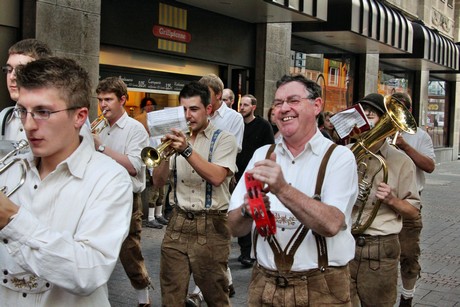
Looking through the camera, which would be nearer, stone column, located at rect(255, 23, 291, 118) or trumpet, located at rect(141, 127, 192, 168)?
trumpet, located at rect(141, 127, 192, 168)

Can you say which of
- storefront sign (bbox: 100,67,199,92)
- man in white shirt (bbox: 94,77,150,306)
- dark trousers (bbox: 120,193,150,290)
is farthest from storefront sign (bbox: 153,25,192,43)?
dark trousers (bbox: 120,193,150,290)

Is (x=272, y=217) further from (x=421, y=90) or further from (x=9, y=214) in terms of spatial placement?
(x=421, y=90)

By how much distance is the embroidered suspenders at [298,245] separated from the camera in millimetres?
3365

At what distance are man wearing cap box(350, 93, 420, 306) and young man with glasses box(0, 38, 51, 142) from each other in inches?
96.1

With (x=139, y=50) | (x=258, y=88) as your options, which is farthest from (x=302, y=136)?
(x=258, y=88)

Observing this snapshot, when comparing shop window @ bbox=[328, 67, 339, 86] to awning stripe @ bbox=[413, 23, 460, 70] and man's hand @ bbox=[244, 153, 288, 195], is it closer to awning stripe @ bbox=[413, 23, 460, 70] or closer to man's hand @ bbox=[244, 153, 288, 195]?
awning stripe @ bbox=[413, 23, 460, 70]

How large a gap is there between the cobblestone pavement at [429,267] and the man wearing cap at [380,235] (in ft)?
6.06

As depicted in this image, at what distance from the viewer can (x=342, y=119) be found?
16.0ft

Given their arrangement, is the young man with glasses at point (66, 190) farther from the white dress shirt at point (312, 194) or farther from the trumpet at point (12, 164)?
the white dress shirt at point (312, 194)

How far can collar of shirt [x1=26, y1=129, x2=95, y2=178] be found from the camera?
253 centimetres

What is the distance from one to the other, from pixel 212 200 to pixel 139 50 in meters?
6.58

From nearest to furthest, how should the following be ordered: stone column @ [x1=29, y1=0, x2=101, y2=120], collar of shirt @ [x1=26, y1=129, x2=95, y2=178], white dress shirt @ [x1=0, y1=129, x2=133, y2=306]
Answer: white dress shirt @ [x1=0, y1=129, x2=133, y2=306], collar of shirt @ [x1=26, y1=129, x2=95, y2=178], stone column @ [x1=29, y1=0, x2=101, y2=120]

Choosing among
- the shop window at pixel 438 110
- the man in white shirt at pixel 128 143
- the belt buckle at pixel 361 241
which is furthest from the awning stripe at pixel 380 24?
the belt buckle at pixel 361 241

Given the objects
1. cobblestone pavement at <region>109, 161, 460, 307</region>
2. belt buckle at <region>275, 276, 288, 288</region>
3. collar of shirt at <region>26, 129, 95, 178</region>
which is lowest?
cobblestone pavement at <region>109, 161, 460, 307</region>
